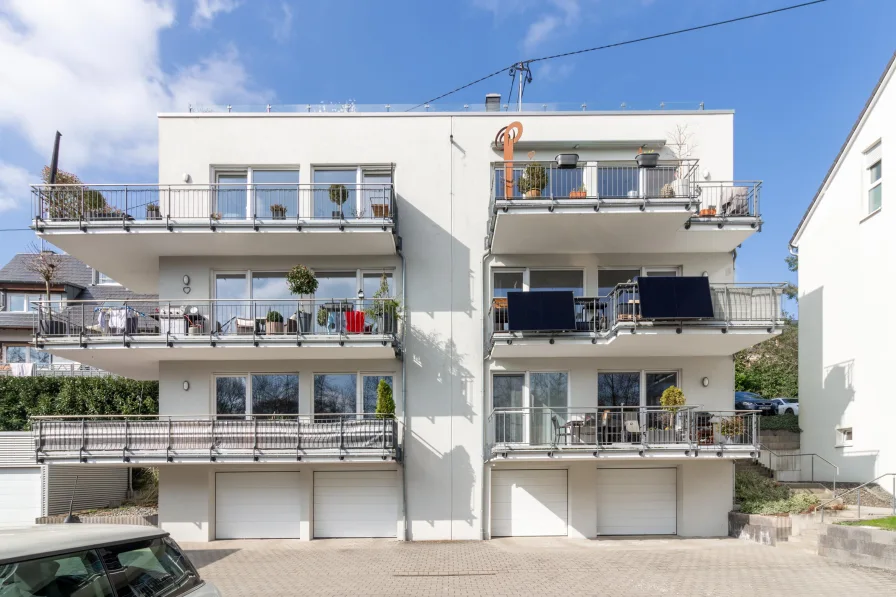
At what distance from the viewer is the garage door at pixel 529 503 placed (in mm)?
15133

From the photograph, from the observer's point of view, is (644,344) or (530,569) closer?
(530,569)

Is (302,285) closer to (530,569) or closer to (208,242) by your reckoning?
(208,242)

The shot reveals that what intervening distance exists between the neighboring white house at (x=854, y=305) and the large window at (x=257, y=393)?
1473 cm

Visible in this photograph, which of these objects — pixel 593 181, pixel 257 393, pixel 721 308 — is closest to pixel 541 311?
pixel 593 181

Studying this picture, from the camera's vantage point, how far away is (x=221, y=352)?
14453 mm

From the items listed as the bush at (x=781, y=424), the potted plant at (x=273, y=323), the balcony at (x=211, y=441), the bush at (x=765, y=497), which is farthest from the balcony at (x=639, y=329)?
the potted plant at (x=273, y=323)

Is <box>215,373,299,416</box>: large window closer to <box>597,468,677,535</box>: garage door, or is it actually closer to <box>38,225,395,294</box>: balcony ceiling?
<box>38,225,395,294</box>: balcony ceiling

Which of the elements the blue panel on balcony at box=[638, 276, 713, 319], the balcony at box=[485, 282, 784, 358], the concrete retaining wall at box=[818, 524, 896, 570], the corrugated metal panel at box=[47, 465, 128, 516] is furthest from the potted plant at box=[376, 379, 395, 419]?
the concrete retaining wall at box=[818, 524, 896, 570]

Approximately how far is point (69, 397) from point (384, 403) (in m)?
11.7

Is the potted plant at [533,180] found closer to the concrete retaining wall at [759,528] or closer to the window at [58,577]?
the concrete retaining wall at [759,528]

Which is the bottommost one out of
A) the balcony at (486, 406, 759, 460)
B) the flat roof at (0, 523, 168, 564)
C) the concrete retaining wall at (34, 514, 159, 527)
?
the concrete retaining wall at (34, 514, 159, 527)

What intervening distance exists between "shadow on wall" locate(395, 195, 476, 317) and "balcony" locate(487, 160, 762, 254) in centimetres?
104

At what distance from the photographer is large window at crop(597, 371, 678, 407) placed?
15578mm

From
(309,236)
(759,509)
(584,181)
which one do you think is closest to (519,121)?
(584,181)
